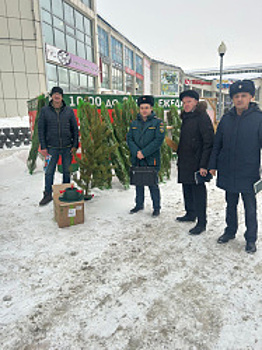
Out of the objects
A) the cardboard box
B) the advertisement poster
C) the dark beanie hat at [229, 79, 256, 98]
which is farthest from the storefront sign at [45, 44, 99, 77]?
the advertisement poster

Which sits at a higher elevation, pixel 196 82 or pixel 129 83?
pixel 196 82

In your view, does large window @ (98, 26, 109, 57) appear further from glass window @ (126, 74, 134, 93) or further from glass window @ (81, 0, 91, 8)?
glass window @ (126, 74, 134, 93)

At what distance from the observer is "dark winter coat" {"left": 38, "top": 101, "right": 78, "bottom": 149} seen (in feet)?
15.3

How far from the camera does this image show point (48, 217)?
4.20 m

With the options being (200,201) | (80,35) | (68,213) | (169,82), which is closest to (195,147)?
(200,201)

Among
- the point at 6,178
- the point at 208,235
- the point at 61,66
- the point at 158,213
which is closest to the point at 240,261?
the point at 208,235

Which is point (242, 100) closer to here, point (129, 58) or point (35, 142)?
point (35, 142)

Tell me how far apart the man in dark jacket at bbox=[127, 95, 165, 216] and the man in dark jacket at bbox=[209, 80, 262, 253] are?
40.0 inches

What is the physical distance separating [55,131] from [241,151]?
11.1 feet

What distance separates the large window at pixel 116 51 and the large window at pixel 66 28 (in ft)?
26.0

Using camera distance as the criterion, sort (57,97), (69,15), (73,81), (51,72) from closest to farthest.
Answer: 1. (57,97)
2. (51,72)
3. (69,15)
4. (73,81)

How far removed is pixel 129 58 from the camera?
40.6m

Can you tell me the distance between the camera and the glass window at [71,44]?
22.2 metres

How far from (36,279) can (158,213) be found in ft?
7.36
